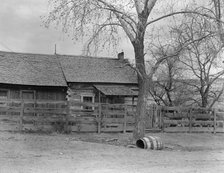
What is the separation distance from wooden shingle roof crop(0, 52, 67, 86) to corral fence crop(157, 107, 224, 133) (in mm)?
7995

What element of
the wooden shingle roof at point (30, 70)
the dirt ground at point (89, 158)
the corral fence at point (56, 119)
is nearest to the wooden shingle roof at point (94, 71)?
the wooden shingle roof at point (30, 70)

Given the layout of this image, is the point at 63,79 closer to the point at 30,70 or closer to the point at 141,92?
the point at 30,70

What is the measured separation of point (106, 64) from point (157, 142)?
654 inches

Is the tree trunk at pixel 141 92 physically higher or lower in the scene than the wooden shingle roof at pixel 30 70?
lower

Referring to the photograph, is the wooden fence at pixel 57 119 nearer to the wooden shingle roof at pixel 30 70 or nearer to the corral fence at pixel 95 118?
the corral fence at pixel 95 118

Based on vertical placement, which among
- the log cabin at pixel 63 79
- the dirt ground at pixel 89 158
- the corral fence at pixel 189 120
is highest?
the log cabin at pixel 63 79

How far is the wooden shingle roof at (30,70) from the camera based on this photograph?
25.6 metres

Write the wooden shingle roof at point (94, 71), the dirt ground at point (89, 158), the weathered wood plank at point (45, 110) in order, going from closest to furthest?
the dirt ground at point (89, 158), the weathered wood plank at point (45, 110), the wooden shingle roof at point (94, 71)

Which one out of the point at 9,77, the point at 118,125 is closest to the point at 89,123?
the point at 118,125

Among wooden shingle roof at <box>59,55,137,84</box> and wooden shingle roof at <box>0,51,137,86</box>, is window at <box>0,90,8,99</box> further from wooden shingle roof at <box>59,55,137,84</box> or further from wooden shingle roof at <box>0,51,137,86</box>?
wooden shingle roof at <box>59,55,137,84</box>

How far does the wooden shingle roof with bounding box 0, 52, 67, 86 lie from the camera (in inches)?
1006

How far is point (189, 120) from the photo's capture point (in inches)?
893

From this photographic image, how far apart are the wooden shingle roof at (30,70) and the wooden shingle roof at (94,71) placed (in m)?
0.79

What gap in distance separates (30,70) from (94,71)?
5038 millimetres
